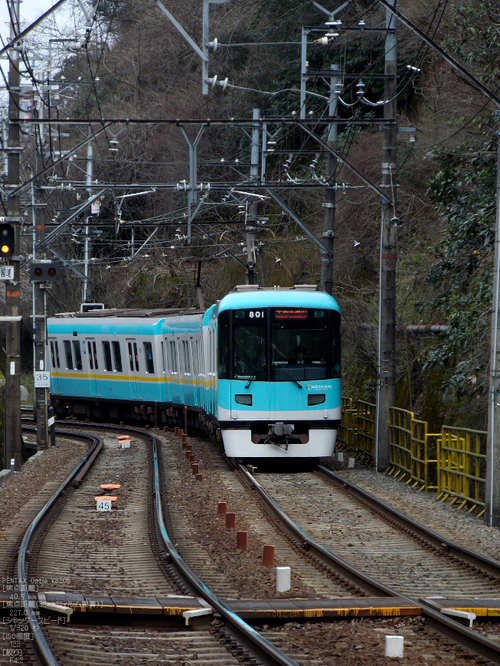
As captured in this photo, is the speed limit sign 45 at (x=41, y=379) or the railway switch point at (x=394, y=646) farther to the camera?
the speed limit sign 45 at (x=41, y=379)

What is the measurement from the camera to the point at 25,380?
150 feet

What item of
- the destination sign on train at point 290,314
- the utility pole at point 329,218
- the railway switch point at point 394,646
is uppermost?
the utility pole at point 329,218

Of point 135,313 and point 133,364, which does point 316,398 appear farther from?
point 135,313

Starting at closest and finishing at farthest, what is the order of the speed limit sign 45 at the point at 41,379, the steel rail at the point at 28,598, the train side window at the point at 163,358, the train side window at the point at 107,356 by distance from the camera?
the steel rail at the point at 28,598, the speed limit sign 45 at the point at 41,379, the train side window at the point at 163,358, the train side window at the point at 107,356

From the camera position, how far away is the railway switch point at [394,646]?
601cm

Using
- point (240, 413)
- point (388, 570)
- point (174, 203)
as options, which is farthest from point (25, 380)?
point (388, 570)

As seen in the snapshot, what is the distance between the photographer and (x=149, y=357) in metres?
26.3

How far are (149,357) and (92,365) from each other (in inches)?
138

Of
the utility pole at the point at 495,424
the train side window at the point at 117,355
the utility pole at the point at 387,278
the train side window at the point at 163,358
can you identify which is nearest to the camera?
the utility pole at the point at 495,424

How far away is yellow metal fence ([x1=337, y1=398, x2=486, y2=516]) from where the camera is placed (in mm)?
12842

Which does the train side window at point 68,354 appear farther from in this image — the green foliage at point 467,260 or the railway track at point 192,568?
the green foliage at point 467,260

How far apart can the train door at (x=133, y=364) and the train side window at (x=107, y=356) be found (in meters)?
1.02

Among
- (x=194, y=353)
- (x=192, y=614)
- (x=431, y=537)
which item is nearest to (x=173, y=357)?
(x=194, y=353)

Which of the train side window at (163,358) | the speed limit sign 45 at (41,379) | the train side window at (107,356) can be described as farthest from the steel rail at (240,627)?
the train side window at (107,356)
